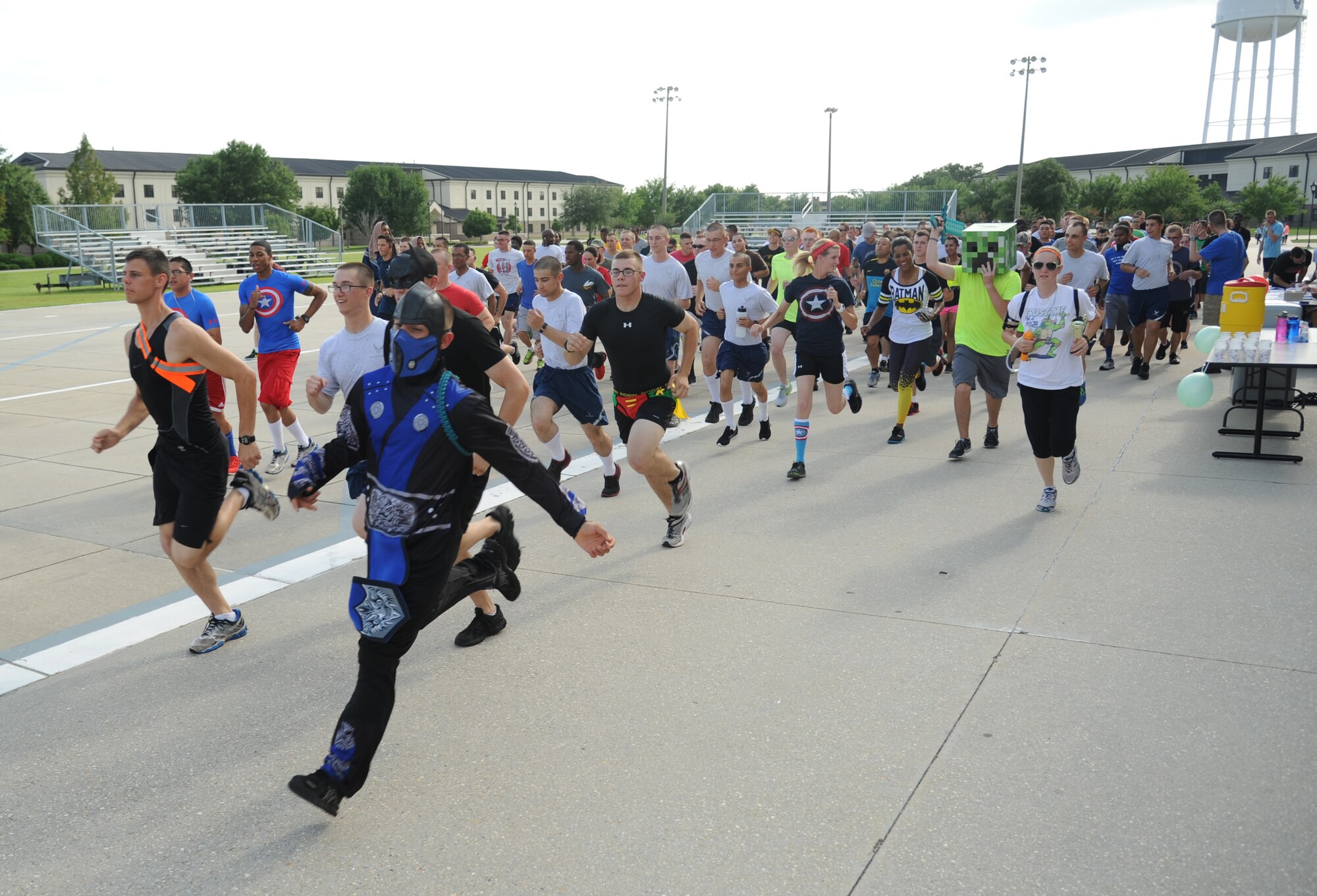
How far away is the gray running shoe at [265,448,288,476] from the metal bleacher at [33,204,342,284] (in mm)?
25281

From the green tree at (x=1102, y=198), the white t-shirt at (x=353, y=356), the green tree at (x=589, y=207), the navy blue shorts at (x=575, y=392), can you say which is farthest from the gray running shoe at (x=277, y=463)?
the green tree at (x=589, y=207)

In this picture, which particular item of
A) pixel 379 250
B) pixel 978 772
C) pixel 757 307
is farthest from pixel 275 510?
pixel 379 250

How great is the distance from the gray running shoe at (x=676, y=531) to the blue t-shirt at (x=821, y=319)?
267 cm

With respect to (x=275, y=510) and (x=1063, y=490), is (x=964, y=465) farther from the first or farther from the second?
(x=275, y=510)

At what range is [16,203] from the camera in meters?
67.8

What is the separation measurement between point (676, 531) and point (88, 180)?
89.2 m

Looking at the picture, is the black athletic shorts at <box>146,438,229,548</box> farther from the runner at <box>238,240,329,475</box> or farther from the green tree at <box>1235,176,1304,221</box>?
the green tree at <box>1235,176,1304,221</box>

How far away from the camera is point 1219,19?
317 ft

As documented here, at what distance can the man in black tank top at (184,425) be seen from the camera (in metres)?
4.75

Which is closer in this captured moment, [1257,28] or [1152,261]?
[1152,261]

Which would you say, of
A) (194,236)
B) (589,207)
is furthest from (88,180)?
(194,236)

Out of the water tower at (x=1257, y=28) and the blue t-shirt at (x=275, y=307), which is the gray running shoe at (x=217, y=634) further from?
the water tower at (x=1257, y=28)

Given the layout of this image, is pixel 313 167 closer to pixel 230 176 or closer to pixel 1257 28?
pixel 230 176

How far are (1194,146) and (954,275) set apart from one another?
380ft
